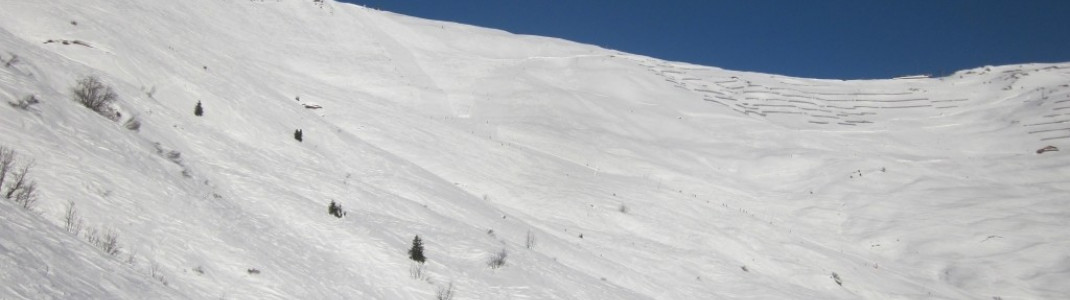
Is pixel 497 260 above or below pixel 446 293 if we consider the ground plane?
above

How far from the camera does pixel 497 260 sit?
12789 mm

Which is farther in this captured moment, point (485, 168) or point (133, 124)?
point (485, 168)

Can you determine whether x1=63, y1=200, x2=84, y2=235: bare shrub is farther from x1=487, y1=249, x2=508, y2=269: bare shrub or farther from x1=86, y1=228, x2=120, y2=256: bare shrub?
x1=487, y1=249, x2=508, y2=269: bare shrub

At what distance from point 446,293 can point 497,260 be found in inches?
77.0

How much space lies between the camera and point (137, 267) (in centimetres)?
783

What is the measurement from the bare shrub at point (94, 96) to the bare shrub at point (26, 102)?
6.75 ft

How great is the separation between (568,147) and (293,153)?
13.0 metres

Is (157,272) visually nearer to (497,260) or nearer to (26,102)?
(26,102)

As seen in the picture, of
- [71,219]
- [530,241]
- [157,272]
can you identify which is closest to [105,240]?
[71,219]

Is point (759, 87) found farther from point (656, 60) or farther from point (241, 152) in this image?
point (241, 152)

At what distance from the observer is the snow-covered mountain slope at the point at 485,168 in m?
9.70

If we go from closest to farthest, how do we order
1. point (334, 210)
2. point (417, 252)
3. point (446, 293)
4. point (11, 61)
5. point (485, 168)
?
1. point (446, 293)
2. point (417, 252)
3. point (11, 61)
4. point (334, 210)
5. point (485, 168)

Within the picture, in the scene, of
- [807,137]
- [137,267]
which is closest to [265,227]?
[137,267]

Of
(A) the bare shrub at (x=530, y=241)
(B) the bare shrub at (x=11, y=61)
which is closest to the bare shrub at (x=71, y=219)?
(B) the bare shrub at (x=11, y=61)
